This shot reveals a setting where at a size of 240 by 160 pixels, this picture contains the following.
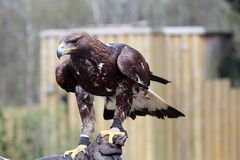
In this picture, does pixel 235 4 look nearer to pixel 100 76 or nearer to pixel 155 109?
pixel 155 109

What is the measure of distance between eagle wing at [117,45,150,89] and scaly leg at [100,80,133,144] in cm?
4

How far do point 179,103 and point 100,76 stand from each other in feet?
25.7

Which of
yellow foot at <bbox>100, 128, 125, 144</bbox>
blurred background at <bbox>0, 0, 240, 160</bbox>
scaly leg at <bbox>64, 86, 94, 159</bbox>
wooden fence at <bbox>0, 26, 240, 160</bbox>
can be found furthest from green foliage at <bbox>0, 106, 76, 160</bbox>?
yellow foot at <bbox>100, 128, 125, 144</bbox>

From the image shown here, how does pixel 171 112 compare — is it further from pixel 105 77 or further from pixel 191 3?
pixel 191 3

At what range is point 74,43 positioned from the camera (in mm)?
2414

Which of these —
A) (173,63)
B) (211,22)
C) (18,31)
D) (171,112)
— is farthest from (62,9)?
(171,112)

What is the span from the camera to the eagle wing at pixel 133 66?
252 cm

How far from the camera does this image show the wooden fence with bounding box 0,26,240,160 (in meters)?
9.59

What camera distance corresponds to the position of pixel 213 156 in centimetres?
1061

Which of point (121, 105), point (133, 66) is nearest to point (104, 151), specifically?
point (121, 105)

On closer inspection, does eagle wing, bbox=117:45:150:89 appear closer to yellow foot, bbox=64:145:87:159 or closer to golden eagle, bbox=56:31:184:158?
golden eagle, bbox=56:31:184:158

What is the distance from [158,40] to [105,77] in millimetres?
7335

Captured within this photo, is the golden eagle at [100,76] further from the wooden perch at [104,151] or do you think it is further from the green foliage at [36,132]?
the green foliage at [36,132]

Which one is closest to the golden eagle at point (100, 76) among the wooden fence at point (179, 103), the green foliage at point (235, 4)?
the wooden fence at point (179, 103)
